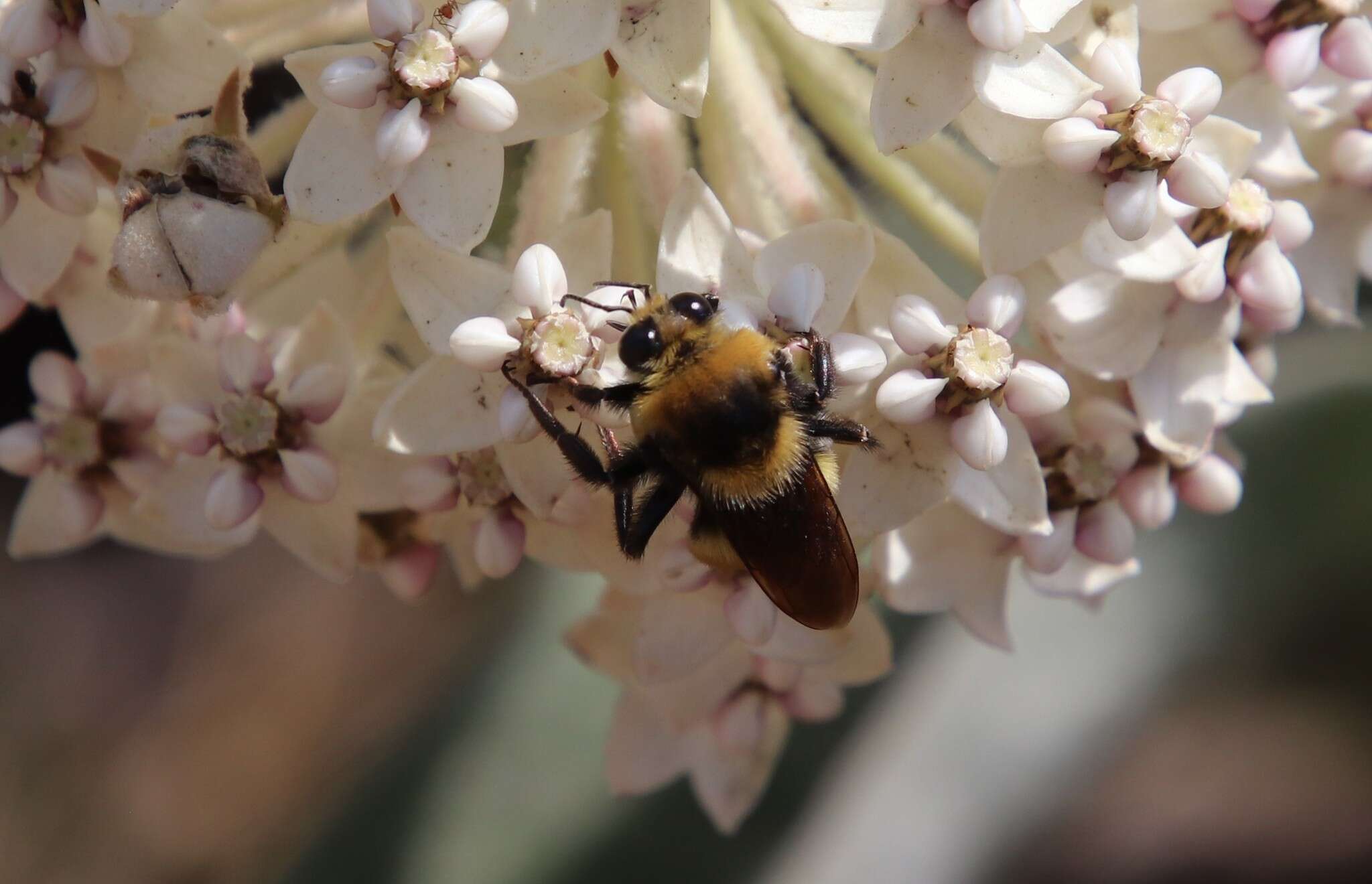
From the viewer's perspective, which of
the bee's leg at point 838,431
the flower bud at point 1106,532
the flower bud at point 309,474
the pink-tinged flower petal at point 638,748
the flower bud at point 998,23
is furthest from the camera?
the pink-tinged flower petal at point 638,748

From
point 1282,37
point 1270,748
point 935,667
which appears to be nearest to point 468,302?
point 1282,37

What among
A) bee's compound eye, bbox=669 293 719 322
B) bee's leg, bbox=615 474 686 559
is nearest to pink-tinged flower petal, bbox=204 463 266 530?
bee's leg, bbox=615 474 686 559

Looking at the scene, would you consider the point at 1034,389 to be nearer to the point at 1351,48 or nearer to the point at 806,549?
the point at 806,549

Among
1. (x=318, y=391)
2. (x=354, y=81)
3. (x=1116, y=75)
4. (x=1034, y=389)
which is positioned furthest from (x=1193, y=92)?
(x=318, y=391)

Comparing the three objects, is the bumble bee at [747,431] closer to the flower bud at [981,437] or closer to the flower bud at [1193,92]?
the flower bud at [981,437]

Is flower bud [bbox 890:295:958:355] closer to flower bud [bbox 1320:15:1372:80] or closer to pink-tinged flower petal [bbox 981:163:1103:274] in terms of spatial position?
pink-tinged flower petal [bbox 981:163:1103:274]

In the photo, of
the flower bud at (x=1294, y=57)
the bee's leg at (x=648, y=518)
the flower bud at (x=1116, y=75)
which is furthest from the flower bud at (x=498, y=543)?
the flower bud at (x=1294, y=57)
